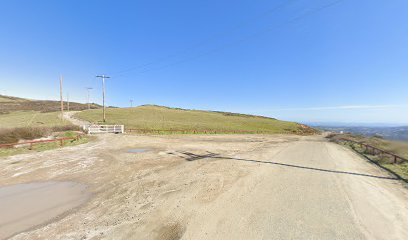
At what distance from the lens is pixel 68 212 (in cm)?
595

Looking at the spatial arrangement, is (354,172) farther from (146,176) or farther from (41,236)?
(41,236)

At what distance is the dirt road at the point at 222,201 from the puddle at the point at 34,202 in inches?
16.9

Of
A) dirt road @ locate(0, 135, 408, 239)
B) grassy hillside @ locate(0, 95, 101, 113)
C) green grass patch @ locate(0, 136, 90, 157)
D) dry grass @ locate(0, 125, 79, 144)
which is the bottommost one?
dirt road @ locate(0, 135, 408, 239)

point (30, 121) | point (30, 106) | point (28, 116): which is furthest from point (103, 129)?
point (30, 106)

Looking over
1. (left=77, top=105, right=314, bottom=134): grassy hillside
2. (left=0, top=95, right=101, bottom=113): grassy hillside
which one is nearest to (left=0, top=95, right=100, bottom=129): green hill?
(left=0, top=95, right=101, bottom=113): grassy hillside

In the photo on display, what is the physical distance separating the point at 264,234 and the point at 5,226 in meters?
6.39

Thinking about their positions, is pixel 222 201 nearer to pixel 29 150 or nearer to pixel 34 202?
pixel 34 202

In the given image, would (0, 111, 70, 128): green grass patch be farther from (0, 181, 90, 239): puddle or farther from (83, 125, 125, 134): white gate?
(0, 181, 90, 239): puddle

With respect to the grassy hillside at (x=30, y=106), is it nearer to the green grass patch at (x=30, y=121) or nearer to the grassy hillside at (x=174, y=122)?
the grassy hillside at (x=174, y=122)

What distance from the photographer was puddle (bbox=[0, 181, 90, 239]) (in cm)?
529

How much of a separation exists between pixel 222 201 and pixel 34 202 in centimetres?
609

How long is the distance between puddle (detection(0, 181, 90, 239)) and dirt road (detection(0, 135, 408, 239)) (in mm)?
430

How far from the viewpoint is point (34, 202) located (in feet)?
21.7

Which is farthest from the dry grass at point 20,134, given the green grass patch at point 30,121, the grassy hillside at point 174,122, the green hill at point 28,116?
the grassy hillside at point 174,122
